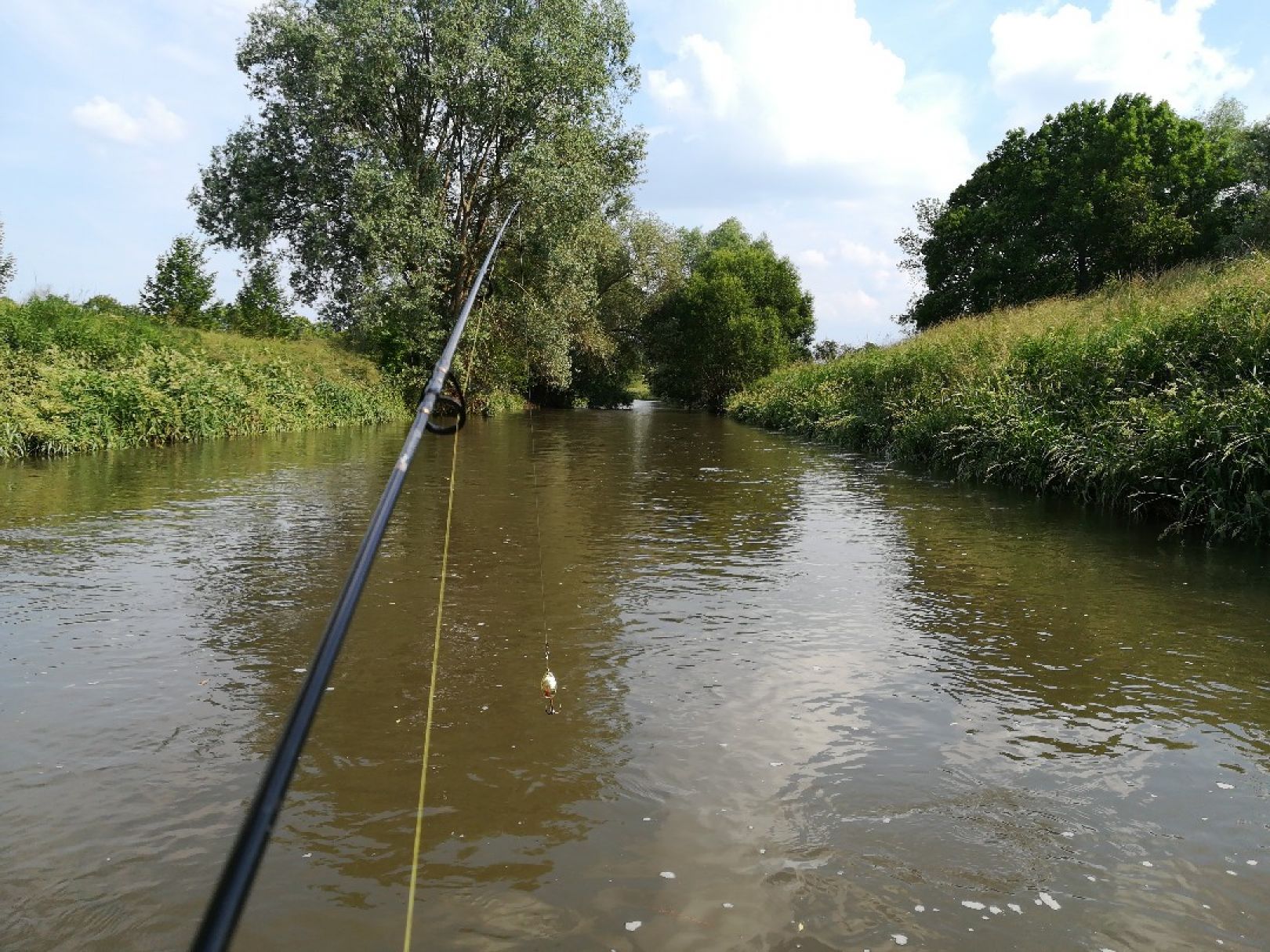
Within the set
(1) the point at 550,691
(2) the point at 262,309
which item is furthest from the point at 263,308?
(1) the point at 550,691

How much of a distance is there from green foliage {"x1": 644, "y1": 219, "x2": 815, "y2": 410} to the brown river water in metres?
46.1

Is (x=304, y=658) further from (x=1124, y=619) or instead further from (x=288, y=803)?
(x=1124, y=619)

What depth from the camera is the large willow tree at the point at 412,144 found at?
27.3m

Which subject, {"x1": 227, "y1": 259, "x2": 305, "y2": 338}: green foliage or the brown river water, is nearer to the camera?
the brown river water

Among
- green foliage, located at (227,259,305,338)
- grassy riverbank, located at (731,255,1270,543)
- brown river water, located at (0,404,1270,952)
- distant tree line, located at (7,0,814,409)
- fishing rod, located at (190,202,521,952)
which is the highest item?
distant tree line, located at (7,0,814,409)

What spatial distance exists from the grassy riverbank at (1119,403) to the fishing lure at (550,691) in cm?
752

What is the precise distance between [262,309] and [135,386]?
650 inches

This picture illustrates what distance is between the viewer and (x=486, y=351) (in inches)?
1388

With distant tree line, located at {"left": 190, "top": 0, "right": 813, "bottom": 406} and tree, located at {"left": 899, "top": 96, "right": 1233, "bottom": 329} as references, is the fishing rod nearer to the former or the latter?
distant tree line, located at {"left": 190, "top": 0, "right": 813, "bottom": 406}

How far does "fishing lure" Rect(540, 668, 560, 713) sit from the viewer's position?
4484 millimetres

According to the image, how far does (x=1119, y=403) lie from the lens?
1195cm

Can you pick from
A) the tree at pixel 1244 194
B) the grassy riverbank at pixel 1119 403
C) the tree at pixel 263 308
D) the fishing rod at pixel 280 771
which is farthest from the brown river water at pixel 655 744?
the tree at pixel 1244 194

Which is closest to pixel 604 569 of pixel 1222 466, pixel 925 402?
pixel 1222 466

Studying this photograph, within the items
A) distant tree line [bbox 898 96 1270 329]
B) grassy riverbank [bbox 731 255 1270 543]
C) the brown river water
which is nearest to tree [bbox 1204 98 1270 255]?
distant tree line [bbox 898 96 1270 329]
